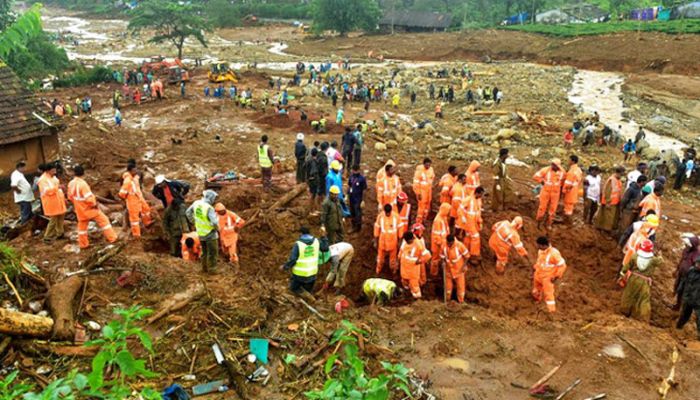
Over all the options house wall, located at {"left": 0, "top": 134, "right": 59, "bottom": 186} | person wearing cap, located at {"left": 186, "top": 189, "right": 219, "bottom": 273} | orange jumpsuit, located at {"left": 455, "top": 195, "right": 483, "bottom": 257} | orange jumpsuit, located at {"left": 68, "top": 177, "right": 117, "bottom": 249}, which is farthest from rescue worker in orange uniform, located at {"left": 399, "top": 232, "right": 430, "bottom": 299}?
house wall, located at {"left": 0, "top": 134, "right": 59, "bottom": 186}

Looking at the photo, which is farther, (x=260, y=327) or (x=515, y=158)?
(x=515, y=158)

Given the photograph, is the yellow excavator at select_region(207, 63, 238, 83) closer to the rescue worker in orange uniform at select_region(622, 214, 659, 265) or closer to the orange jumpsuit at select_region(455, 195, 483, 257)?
the orange jumpsuit at select_region(455, 195, 483, 257)

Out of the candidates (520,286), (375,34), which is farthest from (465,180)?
→ (375,34)

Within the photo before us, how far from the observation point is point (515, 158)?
17.1 m

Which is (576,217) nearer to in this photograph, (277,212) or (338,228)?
(338,228)

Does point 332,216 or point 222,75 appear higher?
point 222,75

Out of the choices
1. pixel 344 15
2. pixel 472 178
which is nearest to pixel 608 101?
pixel 472 178

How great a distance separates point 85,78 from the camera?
104 ft

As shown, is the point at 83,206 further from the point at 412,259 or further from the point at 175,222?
the point at 412,259

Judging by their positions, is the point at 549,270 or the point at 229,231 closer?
the point at 549,270

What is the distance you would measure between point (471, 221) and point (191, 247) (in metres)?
5.17

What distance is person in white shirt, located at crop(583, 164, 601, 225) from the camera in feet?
35.4

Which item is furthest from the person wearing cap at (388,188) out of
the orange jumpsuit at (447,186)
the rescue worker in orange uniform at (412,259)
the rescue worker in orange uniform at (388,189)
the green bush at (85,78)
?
the green bush at (85,78)

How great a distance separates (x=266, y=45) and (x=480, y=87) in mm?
33024
